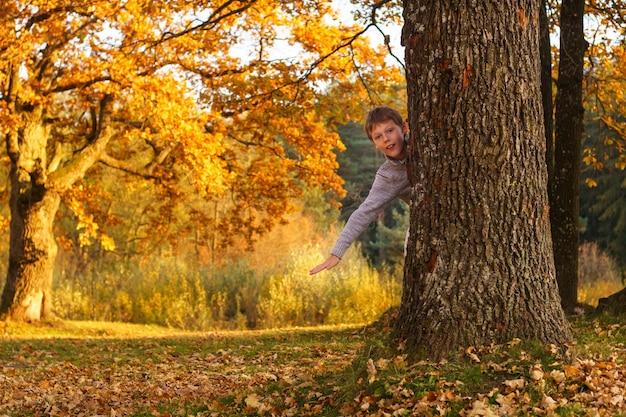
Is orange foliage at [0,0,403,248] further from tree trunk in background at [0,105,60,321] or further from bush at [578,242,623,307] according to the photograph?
bush at [578,242,623,307]

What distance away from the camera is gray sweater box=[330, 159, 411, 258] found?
4801 mm

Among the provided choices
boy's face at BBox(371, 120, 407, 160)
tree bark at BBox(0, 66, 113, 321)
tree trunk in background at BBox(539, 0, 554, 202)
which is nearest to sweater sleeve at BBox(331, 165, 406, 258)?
boy's face at BBox(371, 120, 407, 160)

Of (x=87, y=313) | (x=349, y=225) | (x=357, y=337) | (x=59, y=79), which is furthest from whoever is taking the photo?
(x=87, y=313)

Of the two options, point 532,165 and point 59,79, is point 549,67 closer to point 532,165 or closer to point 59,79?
point 532,165

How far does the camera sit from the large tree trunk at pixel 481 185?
4180 millimetres

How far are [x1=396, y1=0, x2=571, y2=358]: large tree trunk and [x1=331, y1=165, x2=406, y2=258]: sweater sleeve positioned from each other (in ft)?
1.96

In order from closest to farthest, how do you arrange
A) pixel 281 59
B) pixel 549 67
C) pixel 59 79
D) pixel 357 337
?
pixel 549 67, pixel 357 337, pixel 281 59, pixel 59 79

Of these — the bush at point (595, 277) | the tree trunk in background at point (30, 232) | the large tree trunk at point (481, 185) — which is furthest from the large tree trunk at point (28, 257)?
the large tree trunk at point (481, 185)

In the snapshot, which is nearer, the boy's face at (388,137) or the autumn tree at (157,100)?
the boy's face at (388,137)

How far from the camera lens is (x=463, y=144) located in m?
4.20

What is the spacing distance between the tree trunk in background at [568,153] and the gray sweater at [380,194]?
14.8 ft

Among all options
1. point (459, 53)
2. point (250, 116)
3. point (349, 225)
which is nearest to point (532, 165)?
point (459, 53)

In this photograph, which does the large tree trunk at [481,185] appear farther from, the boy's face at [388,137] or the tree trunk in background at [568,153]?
the tree trunk in background at [568,153]

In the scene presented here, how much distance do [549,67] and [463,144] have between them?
5321 millimetres
